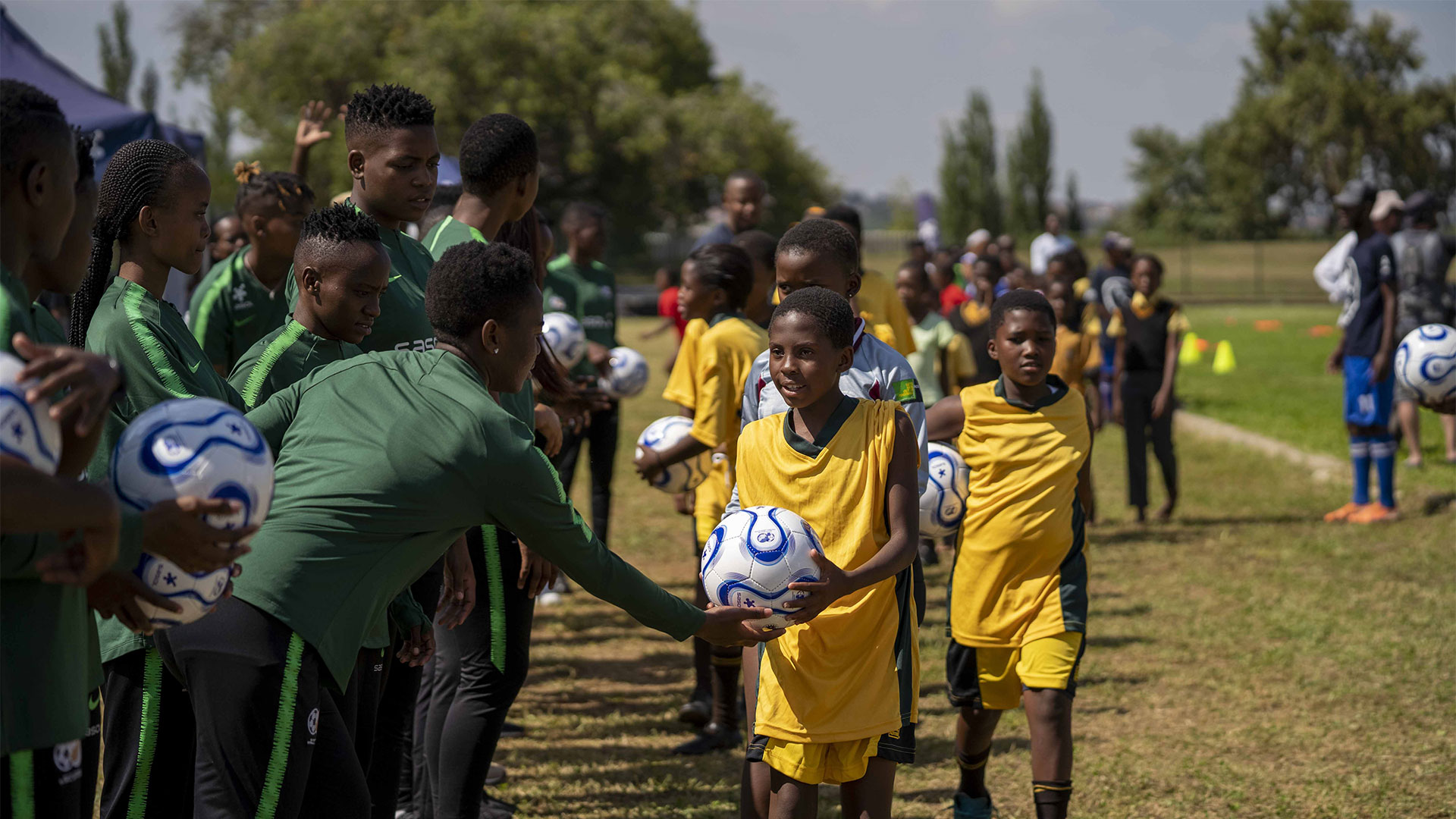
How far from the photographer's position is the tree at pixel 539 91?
4788 cm

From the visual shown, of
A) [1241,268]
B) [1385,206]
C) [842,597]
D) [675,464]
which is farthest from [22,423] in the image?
[1241,268]

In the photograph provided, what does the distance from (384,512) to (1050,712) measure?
2.52 metres

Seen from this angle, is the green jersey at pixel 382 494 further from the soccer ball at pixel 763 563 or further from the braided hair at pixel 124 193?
the braided hair at pixel 124 193

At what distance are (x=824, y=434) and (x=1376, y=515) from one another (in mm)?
8499

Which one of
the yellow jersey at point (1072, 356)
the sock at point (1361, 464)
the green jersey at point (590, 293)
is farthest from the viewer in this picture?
the sock at point (1361, 464)

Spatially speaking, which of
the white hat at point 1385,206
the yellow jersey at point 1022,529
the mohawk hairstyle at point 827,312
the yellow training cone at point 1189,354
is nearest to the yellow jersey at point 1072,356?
the white hat at point 1385,206

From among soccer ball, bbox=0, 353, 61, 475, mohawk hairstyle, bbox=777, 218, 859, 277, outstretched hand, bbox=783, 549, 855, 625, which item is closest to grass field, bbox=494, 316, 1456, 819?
outstretched hand, bbox=783, 549, 855, 625

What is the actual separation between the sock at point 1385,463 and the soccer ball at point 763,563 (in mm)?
8620

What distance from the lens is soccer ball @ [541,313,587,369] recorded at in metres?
6.96

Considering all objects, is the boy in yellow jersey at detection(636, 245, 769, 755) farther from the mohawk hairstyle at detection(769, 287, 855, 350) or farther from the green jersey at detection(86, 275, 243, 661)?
the green jersey at detection(86, 275, 243, 661)

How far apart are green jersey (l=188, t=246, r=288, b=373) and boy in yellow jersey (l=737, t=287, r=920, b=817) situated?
2.59 metres

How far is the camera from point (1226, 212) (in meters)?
65.8

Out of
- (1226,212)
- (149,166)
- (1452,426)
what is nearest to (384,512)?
(149,166)

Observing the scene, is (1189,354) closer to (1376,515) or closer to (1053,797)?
(1376,515)
